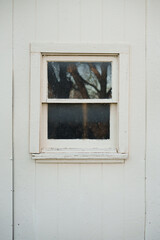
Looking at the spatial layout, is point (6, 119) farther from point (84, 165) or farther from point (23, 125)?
point (84, 165)

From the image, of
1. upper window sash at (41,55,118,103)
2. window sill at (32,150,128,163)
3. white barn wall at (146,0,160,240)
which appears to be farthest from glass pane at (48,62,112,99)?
window sill at (32,150,128,163)

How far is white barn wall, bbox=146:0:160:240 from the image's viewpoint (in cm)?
213

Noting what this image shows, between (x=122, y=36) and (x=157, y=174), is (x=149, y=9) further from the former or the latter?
(x=157, y=174)

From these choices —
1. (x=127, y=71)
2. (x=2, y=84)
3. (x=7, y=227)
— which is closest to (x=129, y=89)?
(x=127, y=71)

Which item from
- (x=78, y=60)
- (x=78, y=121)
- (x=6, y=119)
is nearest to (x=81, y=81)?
(x=78, y=60)

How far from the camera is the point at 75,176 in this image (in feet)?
7.05

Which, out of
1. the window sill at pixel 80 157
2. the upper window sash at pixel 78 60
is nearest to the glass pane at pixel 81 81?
the upper window sash at pixel 78 60

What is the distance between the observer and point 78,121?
7.26ft

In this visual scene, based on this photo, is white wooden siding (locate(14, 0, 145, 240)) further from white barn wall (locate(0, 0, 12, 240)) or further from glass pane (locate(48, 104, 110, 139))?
glass pane (locate(48, 104, 110, 139))

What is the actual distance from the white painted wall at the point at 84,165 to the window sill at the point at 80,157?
6 cm

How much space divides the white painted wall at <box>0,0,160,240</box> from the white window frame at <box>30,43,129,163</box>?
0.07 m

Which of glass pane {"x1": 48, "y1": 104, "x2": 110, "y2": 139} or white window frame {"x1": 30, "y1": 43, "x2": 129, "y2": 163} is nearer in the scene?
white window frame {"x1": 30, "y1": 43, "x2": 129, "y2": 163}

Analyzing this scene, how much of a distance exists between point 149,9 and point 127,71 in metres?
0.65

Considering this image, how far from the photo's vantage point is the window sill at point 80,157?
211 cm
